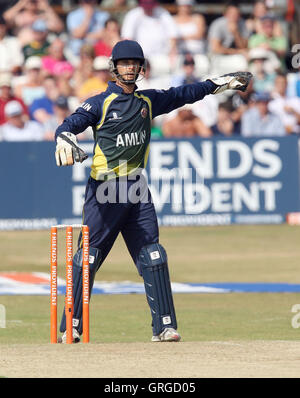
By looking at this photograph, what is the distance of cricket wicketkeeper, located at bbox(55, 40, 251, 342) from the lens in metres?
8.49

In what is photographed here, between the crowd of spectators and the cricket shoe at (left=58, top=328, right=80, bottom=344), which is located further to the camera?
the crowd of spectators

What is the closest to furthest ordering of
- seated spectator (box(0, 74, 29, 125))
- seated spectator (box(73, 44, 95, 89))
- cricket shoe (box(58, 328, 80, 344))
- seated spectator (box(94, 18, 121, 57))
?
cricket shoe (box(58, 328, 80, 344)) < seated spectator (box(0, 74, 29, 125)) < seated spectator (box(73, 44, 95, 89)) < seated spectator (box(94, 18, 121, 57))

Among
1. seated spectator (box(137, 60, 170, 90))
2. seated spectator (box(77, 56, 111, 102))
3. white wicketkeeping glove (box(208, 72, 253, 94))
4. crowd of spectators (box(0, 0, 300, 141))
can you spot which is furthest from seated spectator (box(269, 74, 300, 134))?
white wicketkeeping glove (box(208, 72, 253, 94))

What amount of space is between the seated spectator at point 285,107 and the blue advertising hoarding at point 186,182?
1.62 meters

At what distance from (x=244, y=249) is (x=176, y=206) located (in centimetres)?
206

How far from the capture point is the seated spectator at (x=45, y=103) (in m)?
19.6

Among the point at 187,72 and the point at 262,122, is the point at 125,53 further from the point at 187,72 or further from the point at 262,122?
the point at 187,72

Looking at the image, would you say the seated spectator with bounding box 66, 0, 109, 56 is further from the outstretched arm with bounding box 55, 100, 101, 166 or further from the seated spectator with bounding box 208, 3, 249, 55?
the outstretched arm with bounding box 55, 100, 101, 166

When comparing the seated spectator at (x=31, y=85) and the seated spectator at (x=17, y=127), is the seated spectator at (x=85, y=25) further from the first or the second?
the seated spectator at (x=17, y=127)

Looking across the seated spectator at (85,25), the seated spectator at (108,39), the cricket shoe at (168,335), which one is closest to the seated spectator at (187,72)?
the seated spectator at (108,39)

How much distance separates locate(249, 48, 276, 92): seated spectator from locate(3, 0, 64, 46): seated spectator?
404cm

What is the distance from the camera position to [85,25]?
21.8 m
